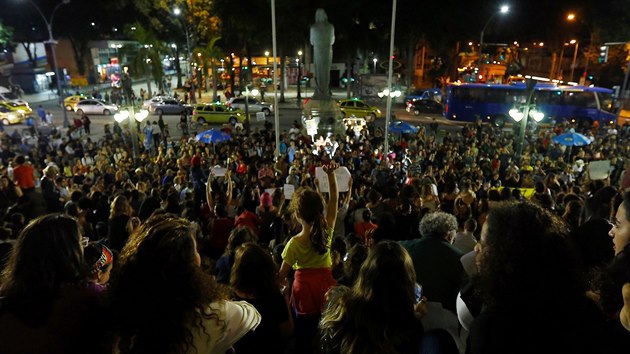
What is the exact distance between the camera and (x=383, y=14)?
118 ft

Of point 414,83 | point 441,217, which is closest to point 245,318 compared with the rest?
point 441,217

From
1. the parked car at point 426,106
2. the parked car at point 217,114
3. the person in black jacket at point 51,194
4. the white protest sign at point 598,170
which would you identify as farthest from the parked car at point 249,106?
the white protest sign at point 598,170

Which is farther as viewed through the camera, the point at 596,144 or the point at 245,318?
the point at 596,144

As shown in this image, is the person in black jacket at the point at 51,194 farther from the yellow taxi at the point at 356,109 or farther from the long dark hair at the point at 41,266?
the yellow taxi at the point at 356,109

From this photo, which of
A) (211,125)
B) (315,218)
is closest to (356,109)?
(211,125)

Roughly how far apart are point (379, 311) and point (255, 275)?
0.86 metres

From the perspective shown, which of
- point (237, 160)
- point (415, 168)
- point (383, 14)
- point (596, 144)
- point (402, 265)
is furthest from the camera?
point (383, 14)

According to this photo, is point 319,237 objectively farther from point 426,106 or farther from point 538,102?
point 426,106

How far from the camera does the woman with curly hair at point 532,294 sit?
162cm

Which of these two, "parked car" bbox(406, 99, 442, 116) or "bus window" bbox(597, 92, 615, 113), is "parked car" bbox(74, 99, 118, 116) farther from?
"bus window" bbox(597, 92, 615, 113)

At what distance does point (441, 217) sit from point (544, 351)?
176 centimetres

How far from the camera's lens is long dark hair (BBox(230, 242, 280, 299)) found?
257 centimetres

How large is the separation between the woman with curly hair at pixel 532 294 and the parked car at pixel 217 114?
27.0 metres

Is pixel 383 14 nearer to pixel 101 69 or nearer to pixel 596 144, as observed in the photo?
pixel 596 144
